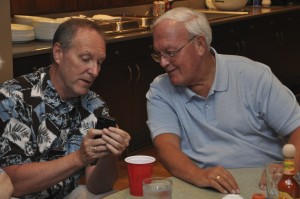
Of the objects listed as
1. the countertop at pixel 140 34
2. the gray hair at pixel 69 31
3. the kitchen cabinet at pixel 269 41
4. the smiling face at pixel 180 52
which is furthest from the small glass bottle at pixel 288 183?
the kitchen cabinet at pixel 269 41

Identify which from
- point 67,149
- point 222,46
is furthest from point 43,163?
point 222,46

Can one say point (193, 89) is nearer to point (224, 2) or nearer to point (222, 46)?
point (222, 46)

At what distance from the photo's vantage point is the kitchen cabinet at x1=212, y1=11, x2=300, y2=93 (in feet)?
18.7

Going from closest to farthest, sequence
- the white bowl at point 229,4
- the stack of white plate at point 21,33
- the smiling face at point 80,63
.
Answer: the smiling face at point 80,63 → the stack of white plate at point 21,33 → the white bowl at point 229,4

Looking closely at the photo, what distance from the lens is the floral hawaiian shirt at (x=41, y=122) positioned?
2.24 meters

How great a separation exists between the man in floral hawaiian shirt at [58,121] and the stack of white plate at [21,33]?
5.52 feet

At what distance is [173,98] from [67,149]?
49 cm

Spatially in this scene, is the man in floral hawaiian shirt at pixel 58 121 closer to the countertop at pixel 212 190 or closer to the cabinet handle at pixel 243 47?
the countertop at pixel 212 190

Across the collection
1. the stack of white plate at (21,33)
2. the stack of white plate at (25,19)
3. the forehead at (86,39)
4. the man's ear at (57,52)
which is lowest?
the stack of white plate at (21,33)

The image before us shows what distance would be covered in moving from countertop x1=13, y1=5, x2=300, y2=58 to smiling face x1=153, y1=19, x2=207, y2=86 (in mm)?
1408

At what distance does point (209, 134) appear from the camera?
246cm

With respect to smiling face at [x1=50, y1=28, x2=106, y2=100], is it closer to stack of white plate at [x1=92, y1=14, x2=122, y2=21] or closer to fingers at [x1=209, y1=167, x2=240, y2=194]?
fingers at [x1=209, y1=167, x2=240, y2=194]

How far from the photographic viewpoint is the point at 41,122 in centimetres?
232

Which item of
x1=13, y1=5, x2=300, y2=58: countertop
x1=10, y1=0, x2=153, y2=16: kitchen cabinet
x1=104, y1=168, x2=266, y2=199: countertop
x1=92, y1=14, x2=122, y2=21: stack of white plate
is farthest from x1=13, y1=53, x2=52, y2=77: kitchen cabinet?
x1=104, y1=168, x2=266, y2=199: countertop
